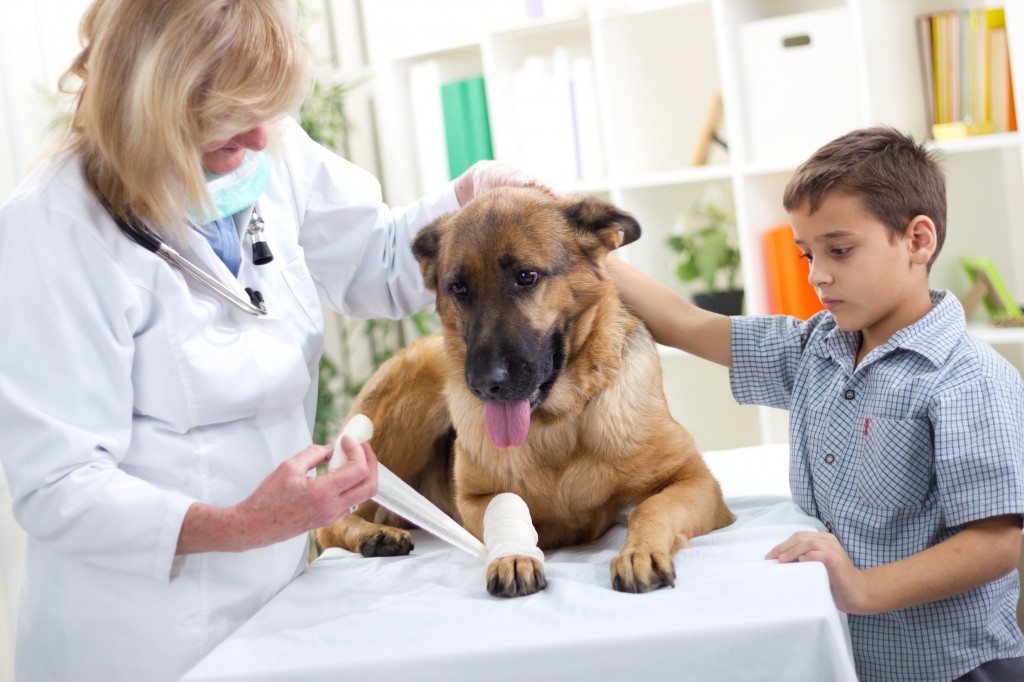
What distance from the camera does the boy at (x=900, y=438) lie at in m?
1.21

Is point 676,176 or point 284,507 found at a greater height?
point 676,176

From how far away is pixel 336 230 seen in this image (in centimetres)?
175

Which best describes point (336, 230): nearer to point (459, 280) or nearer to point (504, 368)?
point (459, 280)

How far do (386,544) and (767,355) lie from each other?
71 cm

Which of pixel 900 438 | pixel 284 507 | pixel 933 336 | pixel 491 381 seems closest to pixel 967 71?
pixel 933 336

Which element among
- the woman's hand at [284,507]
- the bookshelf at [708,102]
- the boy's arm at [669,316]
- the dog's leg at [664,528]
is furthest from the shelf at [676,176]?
the woman's hand at [284,507]

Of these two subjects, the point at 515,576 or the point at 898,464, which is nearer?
the point at 515,576

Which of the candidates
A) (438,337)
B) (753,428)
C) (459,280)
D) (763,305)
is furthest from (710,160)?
(459,280)

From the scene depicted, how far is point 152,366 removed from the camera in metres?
1.29

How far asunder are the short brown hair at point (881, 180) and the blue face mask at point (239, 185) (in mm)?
802

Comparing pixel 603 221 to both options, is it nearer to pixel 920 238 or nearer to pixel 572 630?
pixel 920 238

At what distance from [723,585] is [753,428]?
2380mm

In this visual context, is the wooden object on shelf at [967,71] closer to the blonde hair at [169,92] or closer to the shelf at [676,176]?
the shelf at [676,176]

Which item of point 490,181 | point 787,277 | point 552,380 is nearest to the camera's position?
point 552,380
